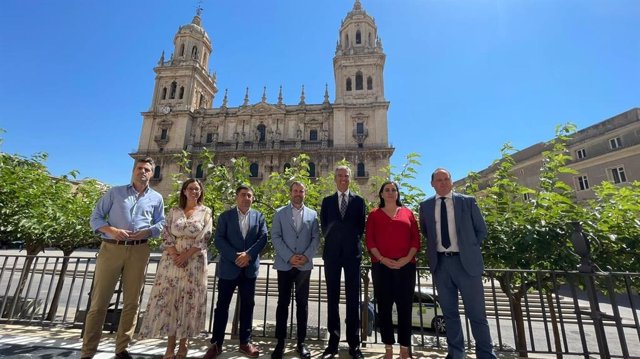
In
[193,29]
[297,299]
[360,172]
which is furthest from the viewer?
[193,29]

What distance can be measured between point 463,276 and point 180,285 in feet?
10.5

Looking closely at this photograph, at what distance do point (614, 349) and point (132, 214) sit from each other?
11.5 m

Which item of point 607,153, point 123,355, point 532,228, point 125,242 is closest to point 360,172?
point 607,153

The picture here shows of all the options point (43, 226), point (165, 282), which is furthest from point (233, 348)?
point (43, 226)

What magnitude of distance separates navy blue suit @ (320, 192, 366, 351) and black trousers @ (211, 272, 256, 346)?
965mm

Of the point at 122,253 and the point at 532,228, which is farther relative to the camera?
the point at 532,228

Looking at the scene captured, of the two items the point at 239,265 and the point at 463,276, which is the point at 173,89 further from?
the point at 463,276

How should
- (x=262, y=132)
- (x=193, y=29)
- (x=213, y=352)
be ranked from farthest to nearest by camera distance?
(x=193, y=29) < (x=262, y=132) < (x=213, y=352)

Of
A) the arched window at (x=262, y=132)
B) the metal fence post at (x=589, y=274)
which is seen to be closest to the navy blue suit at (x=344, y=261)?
the metal fence post at (x=589, y=274)

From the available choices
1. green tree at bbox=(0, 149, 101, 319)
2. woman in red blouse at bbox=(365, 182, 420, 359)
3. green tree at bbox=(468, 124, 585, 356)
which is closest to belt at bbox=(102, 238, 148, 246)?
woman in red blouse at bbox=(365, 182, 420, 359)

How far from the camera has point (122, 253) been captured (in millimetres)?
3293

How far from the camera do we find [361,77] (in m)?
37.4

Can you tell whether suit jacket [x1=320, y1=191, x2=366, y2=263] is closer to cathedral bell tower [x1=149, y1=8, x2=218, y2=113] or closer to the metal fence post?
the metal fence post

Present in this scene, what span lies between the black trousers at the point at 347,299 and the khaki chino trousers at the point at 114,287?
7.27 feet
